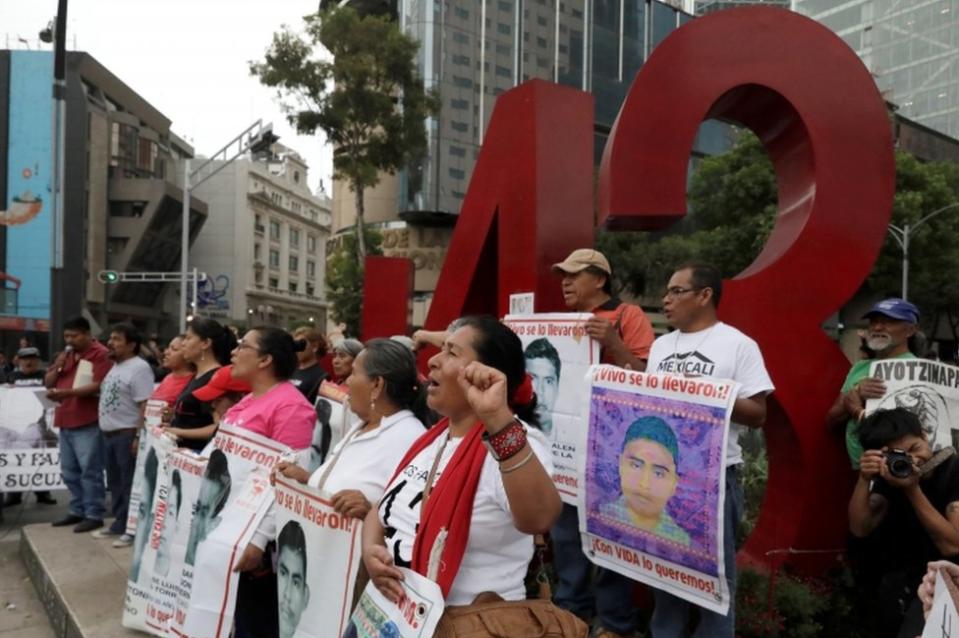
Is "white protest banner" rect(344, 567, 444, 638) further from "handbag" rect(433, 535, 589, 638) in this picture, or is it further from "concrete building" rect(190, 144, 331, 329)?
"concrete building" rect(190, 144, 331, 329)

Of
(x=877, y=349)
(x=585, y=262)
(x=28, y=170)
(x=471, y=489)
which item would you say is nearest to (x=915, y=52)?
(x=28, y=170)

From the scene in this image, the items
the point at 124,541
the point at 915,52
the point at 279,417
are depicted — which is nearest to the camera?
the point at 279,417

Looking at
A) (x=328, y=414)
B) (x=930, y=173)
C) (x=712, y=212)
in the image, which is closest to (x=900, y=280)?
(x=930, y=173)

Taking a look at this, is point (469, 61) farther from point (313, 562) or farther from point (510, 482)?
point (510, 482)

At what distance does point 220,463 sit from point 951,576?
2.80 meters

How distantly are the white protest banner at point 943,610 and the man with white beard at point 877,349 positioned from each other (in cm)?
Result: 175

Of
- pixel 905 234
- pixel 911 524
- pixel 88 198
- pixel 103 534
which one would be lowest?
pixel 103 534

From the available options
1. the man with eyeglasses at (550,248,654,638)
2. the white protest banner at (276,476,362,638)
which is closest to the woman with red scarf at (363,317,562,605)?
the white protest banner at (276,476,362,638)

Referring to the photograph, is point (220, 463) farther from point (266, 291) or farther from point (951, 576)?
point (266, 291)

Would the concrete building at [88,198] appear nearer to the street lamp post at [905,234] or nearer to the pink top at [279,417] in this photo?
the street lamp post at [905,234]

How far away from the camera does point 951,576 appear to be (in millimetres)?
2037

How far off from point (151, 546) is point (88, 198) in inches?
1894

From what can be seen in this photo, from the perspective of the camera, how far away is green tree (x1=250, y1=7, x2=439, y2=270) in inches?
760

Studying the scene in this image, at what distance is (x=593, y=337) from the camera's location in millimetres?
3738
